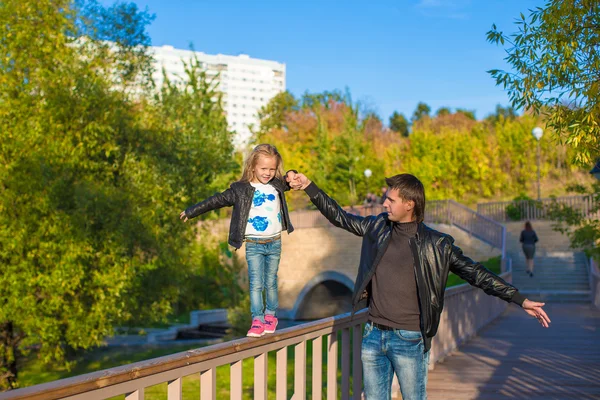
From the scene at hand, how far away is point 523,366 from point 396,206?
6.46 metres

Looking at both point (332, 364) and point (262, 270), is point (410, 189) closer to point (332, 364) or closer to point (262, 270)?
point (262, 270)

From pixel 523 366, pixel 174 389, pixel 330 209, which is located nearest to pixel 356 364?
pixel 330 209

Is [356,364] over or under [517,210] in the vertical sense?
under

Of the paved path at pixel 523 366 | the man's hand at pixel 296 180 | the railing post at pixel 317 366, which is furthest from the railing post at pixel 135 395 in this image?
the paved path at pixel 523 366

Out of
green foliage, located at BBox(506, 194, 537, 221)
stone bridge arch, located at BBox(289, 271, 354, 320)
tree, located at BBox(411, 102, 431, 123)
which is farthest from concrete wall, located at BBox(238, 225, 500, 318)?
tree, located at BBox(411, 102, 431, 123)

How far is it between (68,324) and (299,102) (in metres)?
61.4

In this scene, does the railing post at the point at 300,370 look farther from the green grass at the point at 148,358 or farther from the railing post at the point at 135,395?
the green grass at the point at 148,358

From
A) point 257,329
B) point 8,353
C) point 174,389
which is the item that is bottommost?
point 8,353

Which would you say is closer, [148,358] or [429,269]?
[429,269]

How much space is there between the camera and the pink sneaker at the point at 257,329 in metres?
4.71

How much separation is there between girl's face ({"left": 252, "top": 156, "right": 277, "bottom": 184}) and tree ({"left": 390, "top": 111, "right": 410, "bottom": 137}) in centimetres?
7852

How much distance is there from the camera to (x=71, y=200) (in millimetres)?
17156

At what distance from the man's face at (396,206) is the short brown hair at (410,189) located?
2 cm

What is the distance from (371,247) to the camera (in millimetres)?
4629
